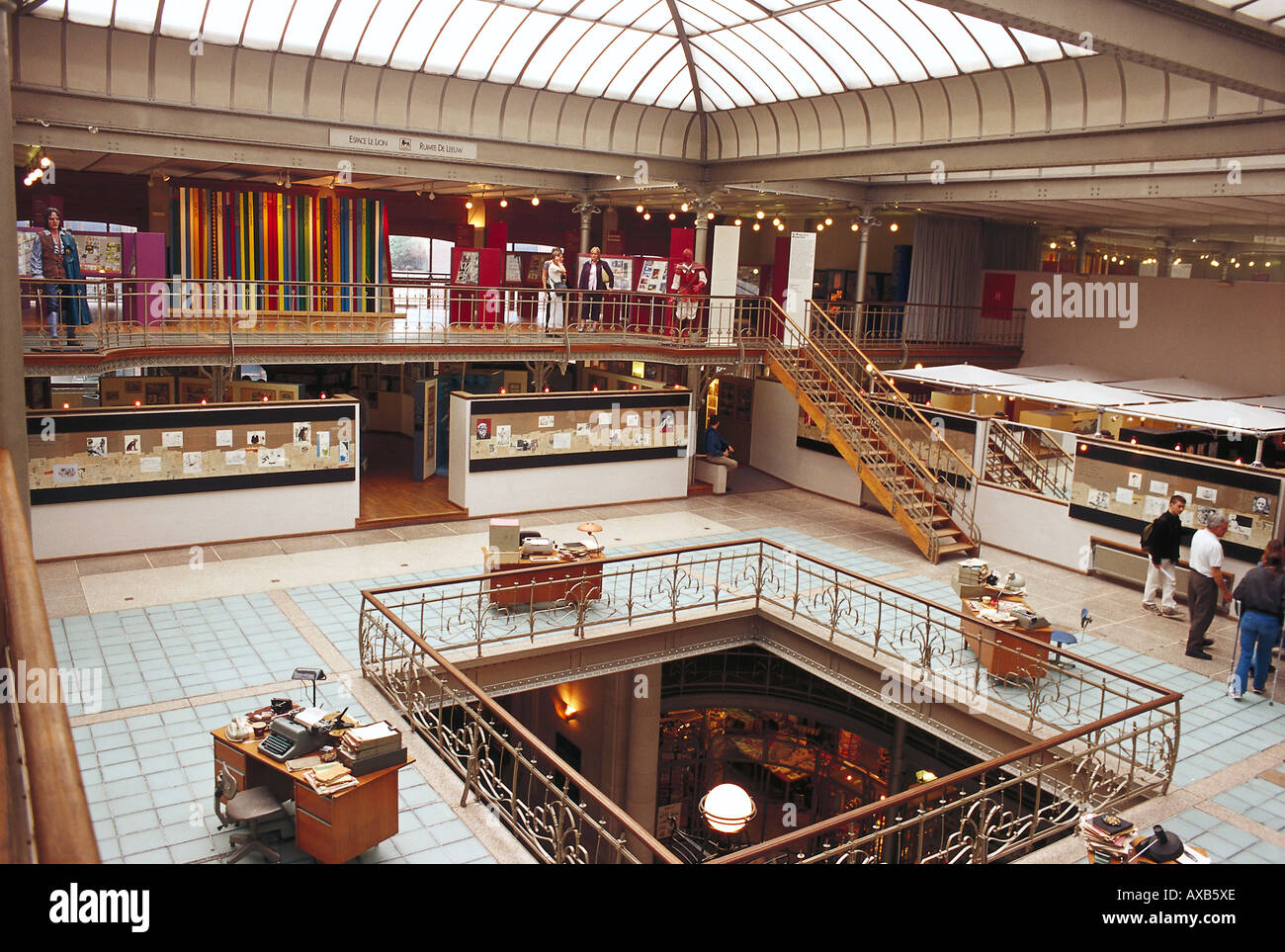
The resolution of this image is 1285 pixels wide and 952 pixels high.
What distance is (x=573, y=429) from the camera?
66.2 ft

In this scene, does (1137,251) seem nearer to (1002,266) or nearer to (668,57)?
(1002,266)

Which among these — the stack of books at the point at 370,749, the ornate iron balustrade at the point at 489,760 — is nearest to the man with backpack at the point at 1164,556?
the ornate iron balustrade at the point at 489,760

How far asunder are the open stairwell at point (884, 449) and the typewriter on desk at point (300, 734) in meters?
12.3

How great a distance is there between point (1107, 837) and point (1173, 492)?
989cm

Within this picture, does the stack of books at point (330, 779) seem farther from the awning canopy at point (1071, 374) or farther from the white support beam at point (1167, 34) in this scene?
the awning canopy at point (1071, 374)

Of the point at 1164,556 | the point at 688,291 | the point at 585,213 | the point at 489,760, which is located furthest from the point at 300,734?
the point at 585,213

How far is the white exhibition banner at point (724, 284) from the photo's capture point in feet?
69.1

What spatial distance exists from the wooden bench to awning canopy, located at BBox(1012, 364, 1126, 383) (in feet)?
26.3

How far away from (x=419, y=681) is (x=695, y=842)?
10.8m

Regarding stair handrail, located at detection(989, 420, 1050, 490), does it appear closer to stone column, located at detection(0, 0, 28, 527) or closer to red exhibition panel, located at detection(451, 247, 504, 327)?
red exhibition panel, located at detection(451, 247, 504, 327)

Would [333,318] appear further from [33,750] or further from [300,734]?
[33,750]

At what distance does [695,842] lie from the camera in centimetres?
1941

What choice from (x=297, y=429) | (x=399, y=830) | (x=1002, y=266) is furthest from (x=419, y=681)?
(x=1002, y=266)

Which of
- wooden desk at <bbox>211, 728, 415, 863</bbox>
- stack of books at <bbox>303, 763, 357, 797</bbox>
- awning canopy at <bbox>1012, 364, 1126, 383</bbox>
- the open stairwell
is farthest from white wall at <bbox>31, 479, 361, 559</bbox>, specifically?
awning canopy at <bbox>1012, 364, 1126, 383</bbox>
